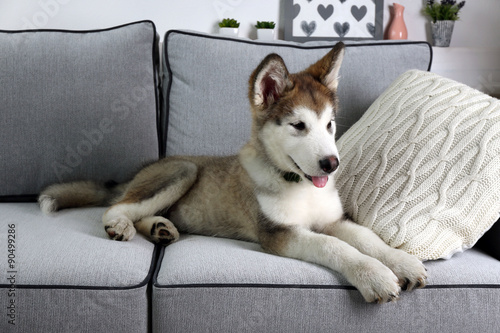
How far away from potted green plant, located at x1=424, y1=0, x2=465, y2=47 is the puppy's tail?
7.92 ft

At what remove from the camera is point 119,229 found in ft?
5.94

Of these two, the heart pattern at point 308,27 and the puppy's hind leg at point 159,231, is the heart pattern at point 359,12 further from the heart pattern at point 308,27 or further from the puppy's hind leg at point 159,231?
the puppy's hind leg at point 159,231

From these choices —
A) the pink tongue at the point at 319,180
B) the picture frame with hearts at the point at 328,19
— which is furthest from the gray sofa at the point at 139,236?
the picture frame with hearts at the point at 328,19

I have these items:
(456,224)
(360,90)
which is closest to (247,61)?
(360,90)

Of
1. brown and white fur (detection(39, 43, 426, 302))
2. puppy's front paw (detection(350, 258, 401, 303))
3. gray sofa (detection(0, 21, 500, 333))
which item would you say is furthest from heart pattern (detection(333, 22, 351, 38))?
puppy's front paw (detection(350, 258, 401, 303))

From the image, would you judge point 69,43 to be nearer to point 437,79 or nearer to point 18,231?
point 18,231

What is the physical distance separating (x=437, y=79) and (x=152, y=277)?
1397 millimetres

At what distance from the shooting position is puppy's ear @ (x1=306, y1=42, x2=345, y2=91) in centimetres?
180

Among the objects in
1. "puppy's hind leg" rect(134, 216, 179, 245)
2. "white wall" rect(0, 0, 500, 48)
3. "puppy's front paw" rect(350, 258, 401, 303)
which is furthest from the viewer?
"white wall" rect(0, 0, 500, 48)

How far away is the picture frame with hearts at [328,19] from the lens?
3.39m

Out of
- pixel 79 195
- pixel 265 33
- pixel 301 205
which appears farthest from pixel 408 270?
pixel 265 33

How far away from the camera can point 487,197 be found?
64.8 inches

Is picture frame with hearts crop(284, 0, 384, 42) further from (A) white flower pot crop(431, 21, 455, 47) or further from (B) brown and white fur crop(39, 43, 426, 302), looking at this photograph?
(B) brown and white fur crop(39, 43, 426, 302)

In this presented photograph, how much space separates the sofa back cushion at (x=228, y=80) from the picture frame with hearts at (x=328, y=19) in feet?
2.95
